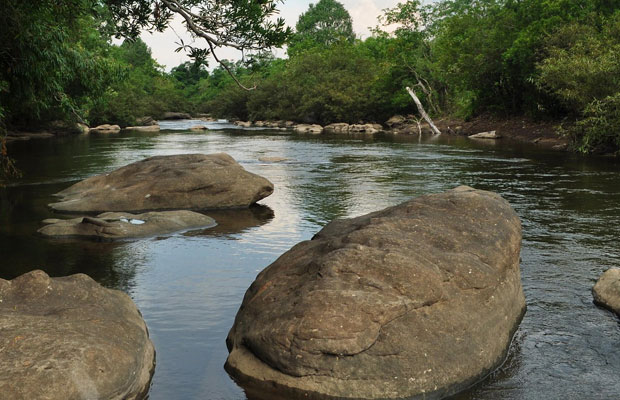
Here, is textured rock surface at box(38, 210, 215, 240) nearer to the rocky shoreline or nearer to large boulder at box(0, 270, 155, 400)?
large boulder at box(0, 270, 155, 400)

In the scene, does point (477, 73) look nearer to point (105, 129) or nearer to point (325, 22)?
point (105, 129)

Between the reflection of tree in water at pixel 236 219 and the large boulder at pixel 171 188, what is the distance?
0.34 meters

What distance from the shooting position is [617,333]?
7.70 metres

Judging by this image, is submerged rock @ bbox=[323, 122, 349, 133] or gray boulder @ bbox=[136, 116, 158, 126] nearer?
submerged rock @ bbox=[323, 122, 349, 133]

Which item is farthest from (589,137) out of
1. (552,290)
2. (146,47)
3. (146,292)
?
(146,47)

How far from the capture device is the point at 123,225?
503 inches

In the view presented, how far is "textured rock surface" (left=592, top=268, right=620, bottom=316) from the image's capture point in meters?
8.42

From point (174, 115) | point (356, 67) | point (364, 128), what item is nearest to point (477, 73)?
point (364, 128)

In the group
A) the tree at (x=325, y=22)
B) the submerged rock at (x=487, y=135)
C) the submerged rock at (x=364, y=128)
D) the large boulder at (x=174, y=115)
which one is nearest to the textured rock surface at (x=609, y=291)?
the submerged rock at (x=487, y=135)

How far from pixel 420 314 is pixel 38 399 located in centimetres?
350

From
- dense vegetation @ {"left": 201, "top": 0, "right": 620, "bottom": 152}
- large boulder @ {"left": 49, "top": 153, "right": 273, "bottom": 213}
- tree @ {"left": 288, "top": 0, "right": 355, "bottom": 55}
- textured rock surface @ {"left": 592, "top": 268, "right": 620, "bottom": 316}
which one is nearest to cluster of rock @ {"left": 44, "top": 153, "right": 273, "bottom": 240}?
large boulder @ {"left": 49, "top": 153, "right": 273, "bottom": 213}

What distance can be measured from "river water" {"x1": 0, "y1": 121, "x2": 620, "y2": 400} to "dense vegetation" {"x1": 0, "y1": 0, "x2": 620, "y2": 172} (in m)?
2.40

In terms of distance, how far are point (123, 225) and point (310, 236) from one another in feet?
11.8

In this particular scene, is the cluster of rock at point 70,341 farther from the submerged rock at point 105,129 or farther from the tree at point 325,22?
the tree at point 325,22
